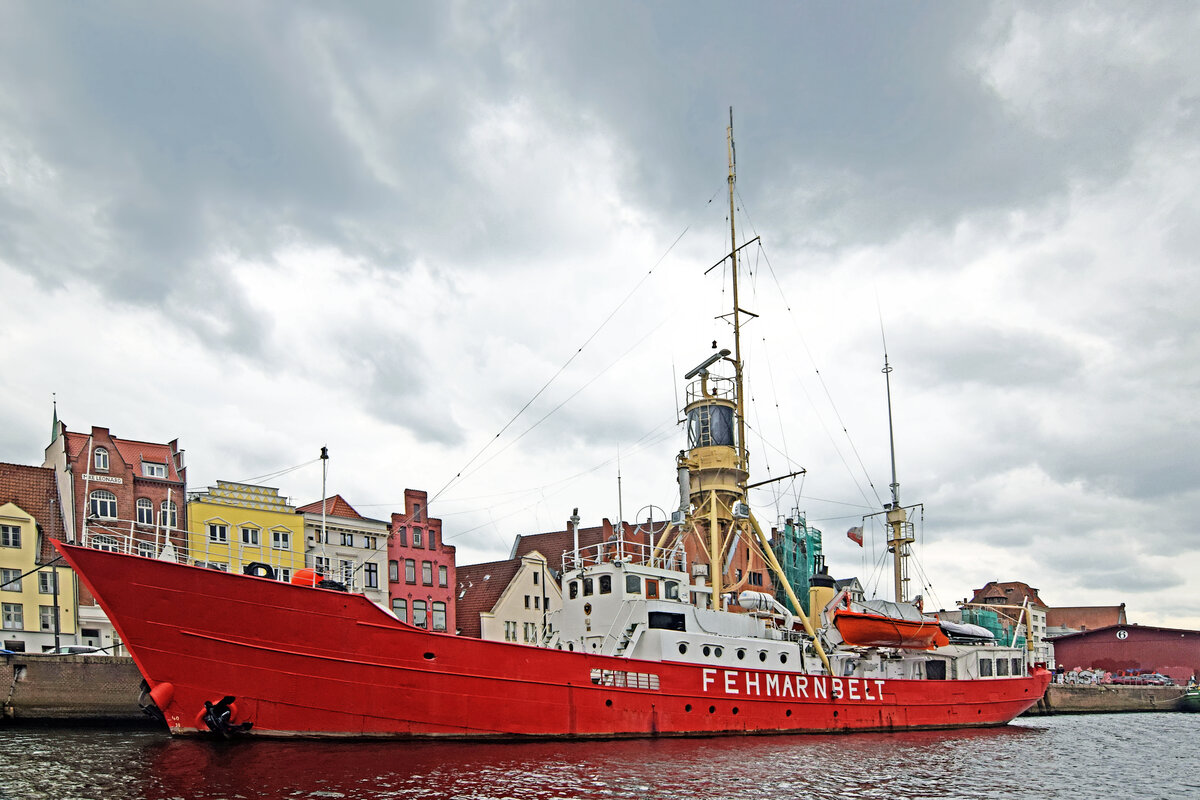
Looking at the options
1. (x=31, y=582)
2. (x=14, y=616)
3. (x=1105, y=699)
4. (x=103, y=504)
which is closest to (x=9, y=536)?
(x=31, y=582)

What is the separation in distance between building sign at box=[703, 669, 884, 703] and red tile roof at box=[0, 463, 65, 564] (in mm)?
26328

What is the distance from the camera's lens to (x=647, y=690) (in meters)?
25.6

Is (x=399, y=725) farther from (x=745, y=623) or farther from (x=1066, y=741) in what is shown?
(x=1066, y=741)

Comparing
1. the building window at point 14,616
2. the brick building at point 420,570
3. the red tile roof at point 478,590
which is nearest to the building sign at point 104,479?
the building window at point 14,616

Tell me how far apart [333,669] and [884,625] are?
Result: 1812 centimetres

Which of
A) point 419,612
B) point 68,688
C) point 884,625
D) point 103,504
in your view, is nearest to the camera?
point 68,688

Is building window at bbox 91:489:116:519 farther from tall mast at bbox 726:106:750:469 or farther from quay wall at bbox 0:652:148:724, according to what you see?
tall mast at bbox 726:106:750:469

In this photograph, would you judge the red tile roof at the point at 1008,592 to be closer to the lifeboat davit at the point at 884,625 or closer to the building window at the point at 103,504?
the lifeboat davit at the point at 884,625

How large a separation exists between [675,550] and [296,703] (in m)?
12.5

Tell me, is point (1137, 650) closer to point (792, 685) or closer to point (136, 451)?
point (792, 685)

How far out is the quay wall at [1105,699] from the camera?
187 feet

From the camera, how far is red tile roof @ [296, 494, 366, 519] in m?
44.2

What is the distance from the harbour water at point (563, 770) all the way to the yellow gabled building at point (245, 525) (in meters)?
12.3

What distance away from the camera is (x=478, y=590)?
4966cm
